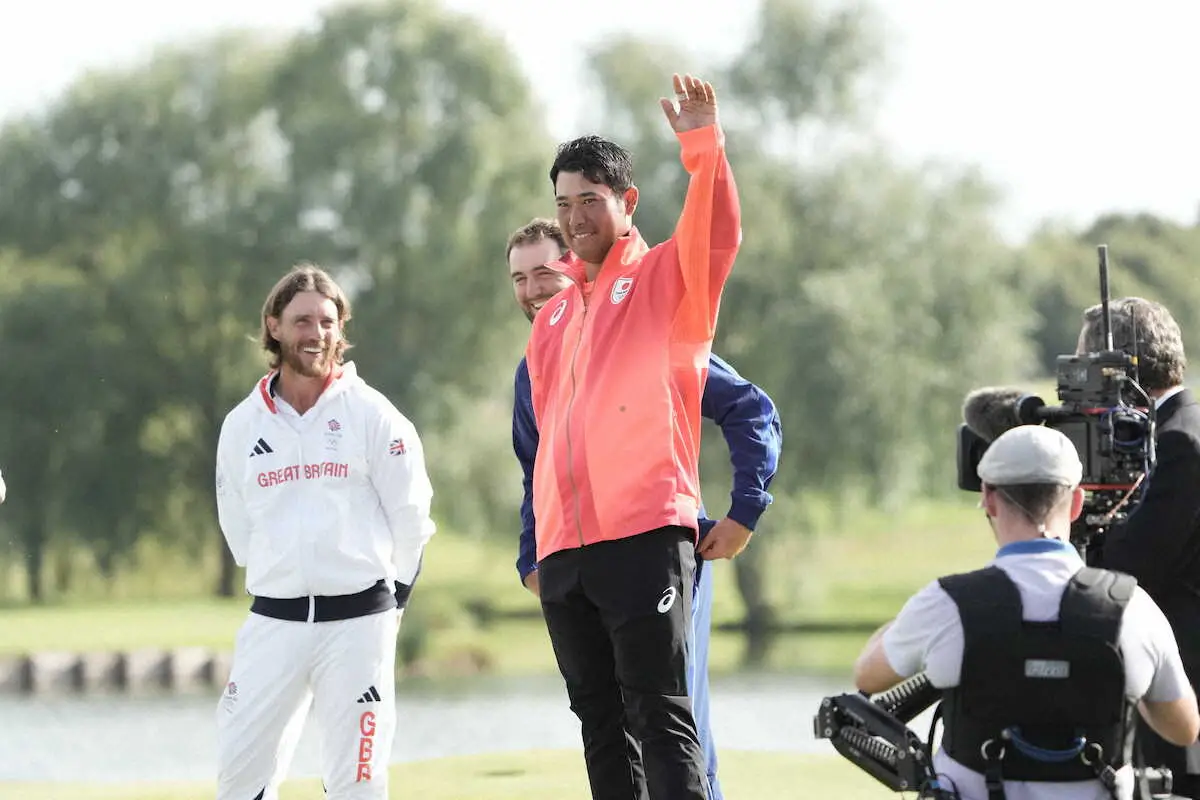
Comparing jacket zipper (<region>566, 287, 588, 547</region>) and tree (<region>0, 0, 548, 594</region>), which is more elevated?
tree (<region>0, 0, 548, 594</region>)

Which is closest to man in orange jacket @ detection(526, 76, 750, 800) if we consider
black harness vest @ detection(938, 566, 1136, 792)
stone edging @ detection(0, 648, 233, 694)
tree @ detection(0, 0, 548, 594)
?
black harness vest @ detection(938, 566, 1136, 792)

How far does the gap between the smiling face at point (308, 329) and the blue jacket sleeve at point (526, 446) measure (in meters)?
0.53

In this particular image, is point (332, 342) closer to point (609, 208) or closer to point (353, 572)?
point (353, 572)

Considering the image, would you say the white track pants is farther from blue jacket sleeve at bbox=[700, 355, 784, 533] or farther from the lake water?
the lake water

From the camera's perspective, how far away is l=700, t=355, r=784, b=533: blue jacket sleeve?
452 cm

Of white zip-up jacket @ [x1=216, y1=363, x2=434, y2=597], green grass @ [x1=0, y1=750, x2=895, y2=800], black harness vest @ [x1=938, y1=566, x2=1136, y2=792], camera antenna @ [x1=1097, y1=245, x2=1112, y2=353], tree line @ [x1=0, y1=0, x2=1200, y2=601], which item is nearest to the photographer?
black harness vest @ [x1=938, y1=566, x2=1136, y2=792]

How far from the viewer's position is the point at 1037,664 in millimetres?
3117

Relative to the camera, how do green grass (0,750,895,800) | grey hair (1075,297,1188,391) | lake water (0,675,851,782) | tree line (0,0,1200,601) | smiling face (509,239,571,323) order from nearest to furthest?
1. grey hair (1075,297,1188,391)
2. smiling face (509,239,571,323)
3. green grass (0,750,895,800)
4. lake water (0,675,851,782)
5. tree line (0,0,1200,601)

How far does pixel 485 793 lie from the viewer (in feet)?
25.0

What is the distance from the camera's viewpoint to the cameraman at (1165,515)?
435 centimetres

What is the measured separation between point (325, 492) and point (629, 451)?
1.06m

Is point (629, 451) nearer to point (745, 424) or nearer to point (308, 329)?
point (745, 424)

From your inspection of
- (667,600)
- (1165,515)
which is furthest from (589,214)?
(1165,515)

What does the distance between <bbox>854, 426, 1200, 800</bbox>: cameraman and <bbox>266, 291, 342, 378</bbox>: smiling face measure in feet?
6.63
